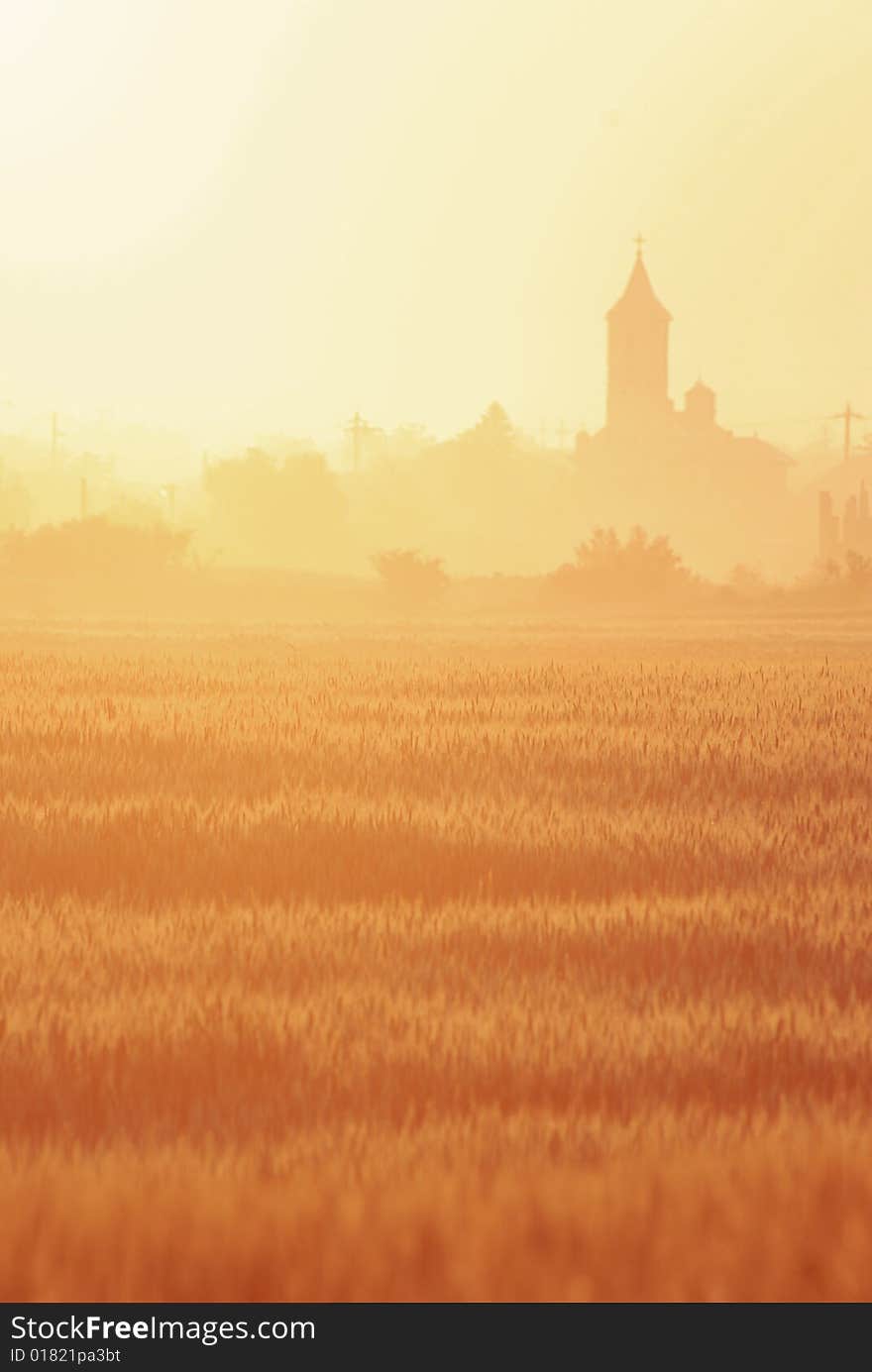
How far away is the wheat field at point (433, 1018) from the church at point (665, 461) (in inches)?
4883

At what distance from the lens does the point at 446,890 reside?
Result: 374 inches

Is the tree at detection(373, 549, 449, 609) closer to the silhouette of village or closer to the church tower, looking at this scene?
the silhouette of village

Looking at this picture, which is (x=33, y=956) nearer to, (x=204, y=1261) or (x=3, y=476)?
(x=204, y=1261)

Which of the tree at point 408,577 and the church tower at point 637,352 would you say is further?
the church tower at point 637,352

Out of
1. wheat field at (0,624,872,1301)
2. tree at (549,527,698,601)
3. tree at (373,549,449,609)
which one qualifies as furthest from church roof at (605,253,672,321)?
wheat field at (0,624,872,1301)

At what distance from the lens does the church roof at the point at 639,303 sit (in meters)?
158

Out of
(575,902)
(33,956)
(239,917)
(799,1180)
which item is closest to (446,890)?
(575,902)

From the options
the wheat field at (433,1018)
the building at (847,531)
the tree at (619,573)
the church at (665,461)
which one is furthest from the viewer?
the church at (665,461)

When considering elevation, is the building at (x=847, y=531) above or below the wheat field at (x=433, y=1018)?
above

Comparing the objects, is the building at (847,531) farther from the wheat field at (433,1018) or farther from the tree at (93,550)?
the wheat field at (433,1018)

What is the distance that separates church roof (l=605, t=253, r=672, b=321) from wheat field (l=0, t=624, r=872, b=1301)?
146040 millimetres

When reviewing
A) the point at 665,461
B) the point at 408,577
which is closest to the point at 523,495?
the point at 665,461

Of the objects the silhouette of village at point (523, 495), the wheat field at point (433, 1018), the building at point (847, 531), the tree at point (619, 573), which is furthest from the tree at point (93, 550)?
the wheat field at point (433, 1018)
